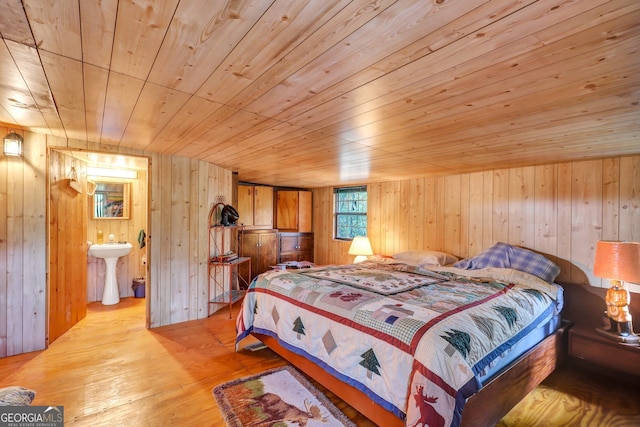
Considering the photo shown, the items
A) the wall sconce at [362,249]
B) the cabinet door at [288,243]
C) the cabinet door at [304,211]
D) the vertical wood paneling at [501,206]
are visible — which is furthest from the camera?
the cabinet door at [304,211]

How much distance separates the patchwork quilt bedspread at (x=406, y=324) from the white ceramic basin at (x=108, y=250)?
8.48 ft

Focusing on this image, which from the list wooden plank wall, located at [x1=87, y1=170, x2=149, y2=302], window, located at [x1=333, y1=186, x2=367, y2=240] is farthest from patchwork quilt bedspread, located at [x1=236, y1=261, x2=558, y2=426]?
wooden plank wall, located at [x1=87, y1=170, x2=149, y2=302]

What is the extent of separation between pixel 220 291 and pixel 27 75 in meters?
3.28

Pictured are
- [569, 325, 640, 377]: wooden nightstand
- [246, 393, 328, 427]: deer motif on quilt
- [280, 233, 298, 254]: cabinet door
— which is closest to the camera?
[246, 393, 328, 427]: deer motif on quilt

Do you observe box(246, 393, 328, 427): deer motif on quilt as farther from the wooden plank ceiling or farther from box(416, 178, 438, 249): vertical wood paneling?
box(416, 178, 438, 249): vertical wood paneling

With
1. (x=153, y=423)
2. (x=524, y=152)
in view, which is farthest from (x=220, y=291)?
(x=524, y=152)

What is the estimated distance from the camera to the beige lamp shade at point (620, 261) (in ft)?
7.66

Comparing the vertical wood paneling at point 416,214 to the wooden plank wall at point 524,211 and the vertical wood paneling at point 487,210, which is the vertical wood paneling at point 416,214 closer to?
the wooden plank wall at point 524,211

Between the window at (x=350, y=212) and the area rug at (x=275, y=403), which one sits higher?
the window at (x=350, y=212)

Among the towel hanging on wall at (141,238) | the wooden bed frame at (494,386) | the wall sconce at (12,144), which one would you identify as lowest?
the wooden bed frame at (494,386)

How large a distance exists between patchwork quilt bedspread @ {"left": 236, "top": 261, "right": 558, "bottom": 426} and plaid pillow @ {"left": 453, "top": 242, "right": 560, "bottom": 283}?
250 millimetres

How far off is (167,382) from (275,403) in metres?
0.94

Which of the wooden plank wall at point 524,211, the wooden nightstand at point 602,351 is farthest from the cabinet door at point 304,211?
the wooden nightstand at point 602,351

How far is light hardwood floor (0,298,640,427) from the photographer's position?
194 cm
